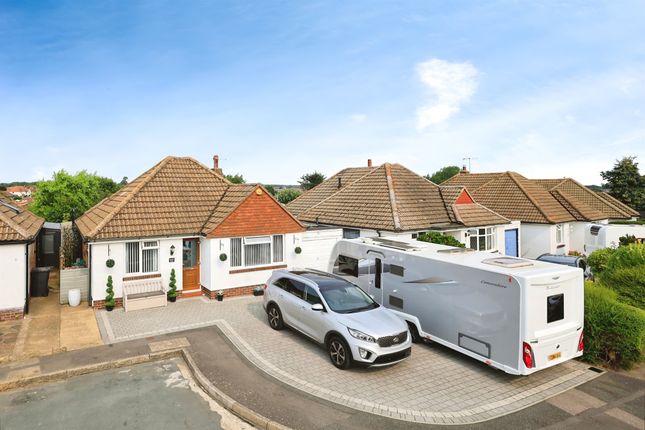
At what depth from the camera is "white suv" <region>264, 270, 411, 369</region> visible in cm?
943

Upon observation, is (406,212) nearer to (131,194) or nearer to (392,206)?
(392,206)

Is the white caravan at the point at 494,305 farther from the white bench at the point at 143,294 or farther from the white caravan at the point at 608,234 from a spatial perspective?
the white caravan at the point at 608,234

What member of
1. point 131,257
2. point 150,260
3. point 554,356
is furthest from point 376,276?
point 131,257

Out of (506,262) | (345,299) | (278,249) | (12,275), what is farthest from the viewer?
(278,249)

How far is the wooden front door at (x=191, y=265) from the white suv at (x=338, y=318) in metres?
5.49

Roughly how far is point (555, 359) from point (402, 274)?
4.24 m

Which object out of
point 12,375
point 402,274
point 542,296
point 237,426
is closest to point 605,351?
point 542,296

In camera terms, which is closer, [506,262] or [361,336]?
[361,336]

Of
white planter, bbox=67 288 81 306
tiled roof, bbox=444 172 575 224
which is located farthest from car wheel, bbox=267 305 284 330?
tiled roof, bbox=444 172 575 224

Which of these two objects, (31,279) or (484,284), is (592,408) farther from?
(31,279)

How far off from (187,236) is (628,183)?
56121 millimetres

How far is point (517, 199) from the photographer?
28.7 m

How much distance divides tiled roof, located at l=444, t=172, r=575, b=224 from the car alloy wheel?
2134cm

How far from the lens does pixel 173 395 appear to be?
880 cm
